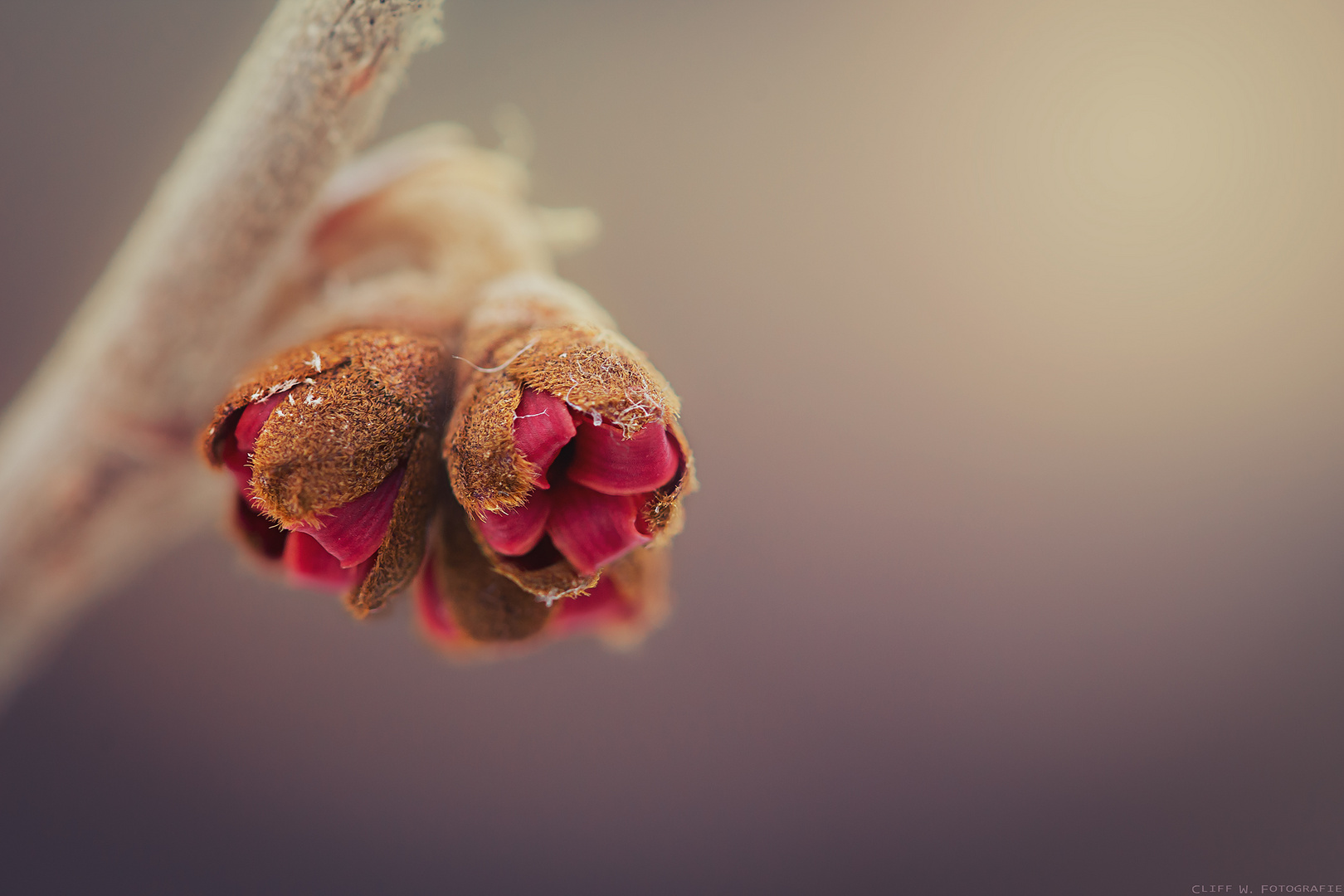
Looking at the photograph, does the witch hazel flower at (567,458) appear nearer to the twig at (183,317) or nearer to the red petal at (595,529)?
the red petal at (595,529)

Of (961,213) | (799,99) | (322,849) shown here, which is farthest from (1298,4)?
(322,849)

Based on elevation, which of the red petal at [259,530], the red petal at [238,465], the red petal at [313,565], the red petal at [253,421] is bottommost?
the red petal at [313,565]

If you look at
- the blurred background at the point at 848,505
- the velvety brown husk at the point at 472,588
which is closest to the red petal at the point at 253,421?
the velvety brown husk at the point at 472,588

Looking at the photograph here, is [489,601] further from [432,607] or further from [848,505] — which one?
[848,505]

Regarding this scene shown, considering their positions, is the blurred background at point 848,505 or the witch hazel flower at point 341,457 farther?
the blurred background at point 848,505

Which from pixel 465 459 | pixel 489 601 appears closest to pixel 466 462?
pixel 465 459

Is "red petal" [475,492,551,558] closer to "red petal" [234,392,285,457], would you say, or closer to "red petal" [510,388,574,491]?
"red petal" [510,388,574,491]
